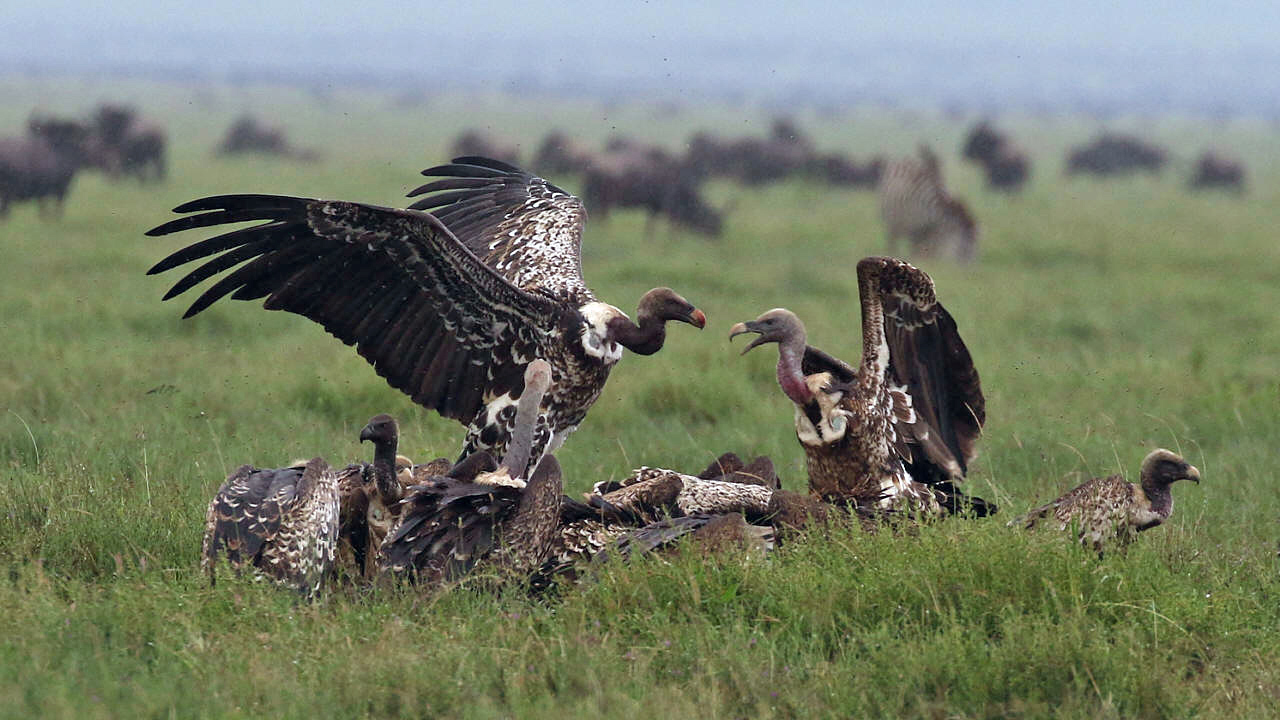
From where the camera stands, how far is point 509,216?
828cm

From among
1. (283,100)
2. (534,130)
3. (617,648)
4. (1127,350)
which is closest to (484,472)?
(617,648)

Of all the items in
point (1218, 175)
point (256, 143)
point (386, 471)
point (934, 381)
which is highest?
point (934, 381)

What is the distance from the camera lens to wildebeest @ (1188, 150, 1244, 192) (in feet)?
122

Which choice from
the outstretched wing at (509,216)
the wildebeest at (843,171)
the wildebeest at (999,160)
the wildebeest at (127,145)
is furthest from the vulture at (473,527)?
the wildebeest at (999,160)

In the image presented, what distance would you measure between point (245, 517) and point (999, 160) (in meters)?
29.5

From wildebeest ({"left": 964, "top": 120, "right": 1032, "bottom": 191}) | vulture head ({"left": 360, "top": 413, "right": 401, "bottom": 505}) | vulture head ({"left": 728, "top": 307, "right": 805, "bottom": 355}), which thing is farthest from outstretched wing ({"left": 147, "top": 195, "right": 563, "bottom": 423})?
wildebeest ({"left": 964, "top": 120, "right": 1032, "bottom": 191})

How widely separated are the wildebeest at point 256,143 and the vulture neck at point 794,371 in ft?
109

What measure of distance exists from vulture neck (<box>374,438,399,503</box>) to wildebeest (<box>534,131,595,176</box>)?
20.3 meters

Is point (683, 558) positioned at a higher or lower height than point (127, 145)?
higher

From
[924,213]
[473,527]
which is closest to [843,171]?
[924,213]

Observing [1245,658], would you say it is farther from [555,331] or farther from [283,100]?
[283,100]

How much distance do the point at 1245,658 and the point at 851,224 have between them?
18735 mm

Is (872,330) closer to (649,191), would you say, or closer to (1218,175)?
(649,191)

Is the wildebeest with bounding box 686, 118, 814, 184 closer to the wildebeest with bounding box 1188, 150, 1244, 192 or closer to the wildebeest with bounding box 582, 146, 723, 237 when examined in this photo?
the wildebeest with bounding box 582, 146, 723, 237
